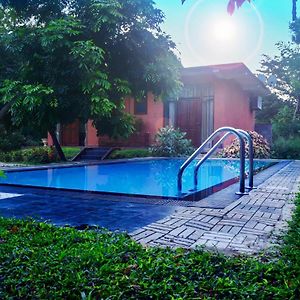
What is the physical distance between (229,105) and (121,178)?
329 inches

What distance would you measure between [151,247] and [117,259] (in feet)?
1.32

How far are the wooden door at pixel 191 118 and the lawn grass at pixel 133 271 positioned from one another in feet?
44.5

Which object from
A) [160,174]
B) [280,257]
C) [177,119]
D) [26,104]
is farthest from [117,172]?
[280,257]

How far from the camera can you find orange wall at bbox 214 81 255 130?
15164mm

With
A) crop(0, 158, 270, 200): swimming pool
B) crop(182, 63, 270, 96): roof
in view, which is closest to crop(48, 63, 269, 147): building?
crop(182, 63, 270, 96): roof

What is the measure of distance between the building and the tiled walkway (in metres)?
10.5

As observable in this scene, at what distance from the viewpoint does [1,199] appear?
4.94 m

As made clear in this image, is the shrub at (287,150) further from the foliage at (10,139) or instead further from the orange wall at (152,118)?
the foliage at (10,139)

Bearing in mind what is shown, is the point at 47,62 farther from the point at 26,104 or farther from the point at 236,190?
the point at 236,190

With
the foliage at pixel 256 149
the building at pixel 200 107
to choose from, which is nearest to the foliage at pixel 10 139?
the building at pixel 200 107

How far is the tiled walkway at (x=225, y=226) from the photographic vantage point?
2791mm

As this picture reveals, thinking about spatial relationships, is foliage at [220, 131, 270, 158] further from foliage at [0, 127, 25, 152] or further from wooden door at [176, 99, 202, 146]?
foliage at [0, 127, 25, 152]

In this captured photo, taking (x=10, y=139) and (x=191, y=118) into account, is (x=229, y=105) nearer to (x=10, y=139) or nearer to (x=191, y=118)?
(x=191, y=118)

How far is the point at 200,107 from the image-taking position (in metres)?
16.1
